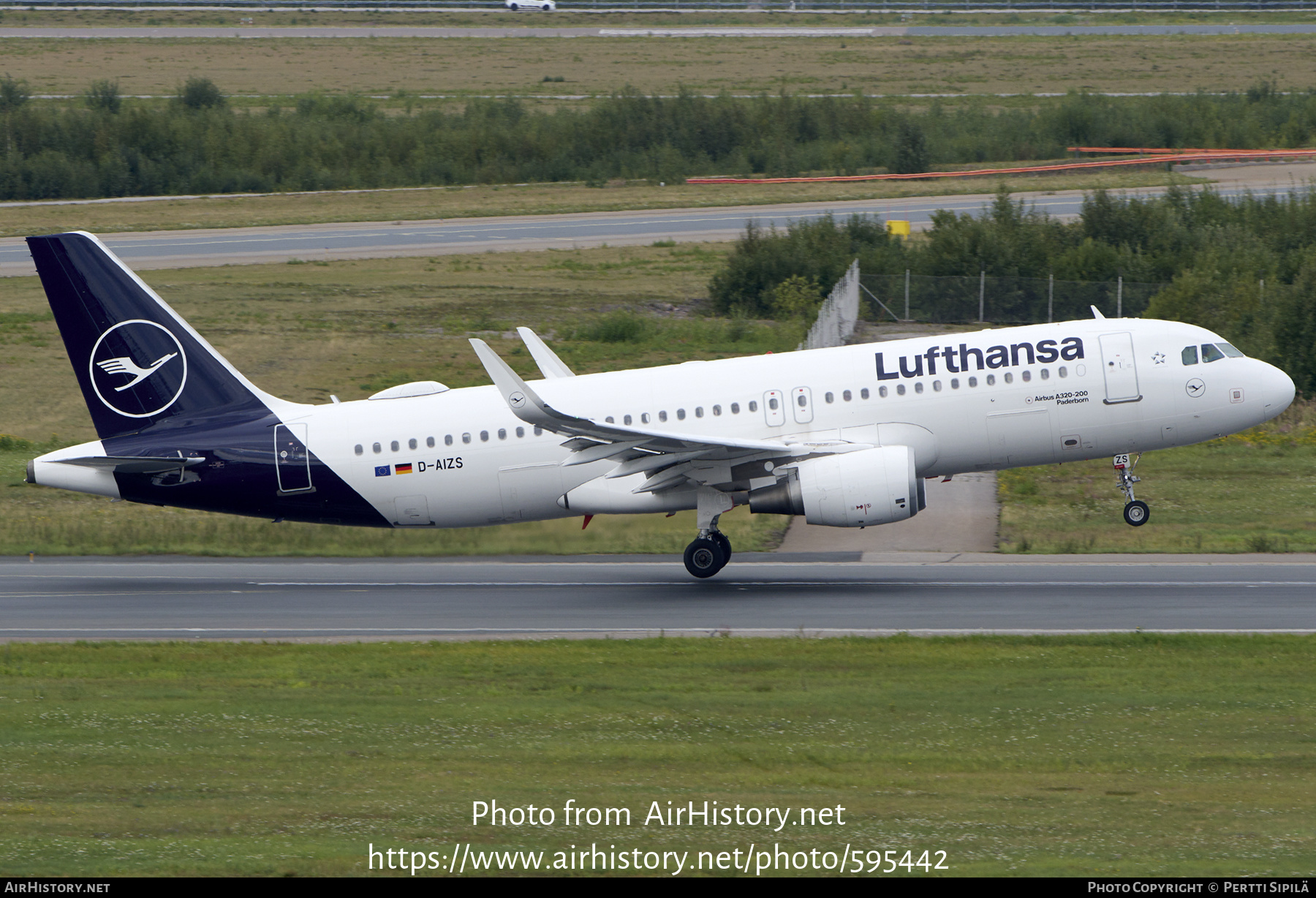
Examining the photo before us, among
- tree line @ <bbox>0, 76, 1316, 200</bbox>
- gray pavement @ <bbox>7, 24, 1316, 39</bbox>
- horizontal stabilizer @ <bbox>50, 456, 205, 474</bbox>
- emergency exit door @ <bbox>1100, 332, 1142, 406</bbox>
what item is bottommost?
horizontal stabilizer @ <bbox>50, 456, 205, 474</bbox>

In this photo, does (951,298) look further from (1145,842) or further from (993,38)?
(993,38)

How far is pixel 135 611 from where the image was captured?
2761 centimetres

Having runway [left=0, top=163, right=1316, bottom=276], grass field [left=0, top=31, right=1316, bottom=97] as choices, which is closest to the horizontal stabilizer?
runway [left=0, top=163, right=1316, bottom=276]

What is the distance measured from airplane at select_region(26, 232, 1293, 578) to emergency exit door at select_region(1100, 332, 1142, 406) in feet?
0.10

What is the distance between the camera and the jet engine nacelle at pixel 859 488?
86.2 feet

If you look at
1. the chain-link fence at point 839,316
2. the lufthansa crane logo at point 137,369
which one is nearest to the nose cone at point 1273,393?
the chain-link fence at point 839,316

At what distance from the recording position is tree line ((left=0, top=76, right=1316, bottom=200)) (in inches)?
3493

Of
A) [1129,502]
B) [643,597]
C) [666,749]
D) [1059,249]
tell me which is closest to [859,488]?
[643,597]

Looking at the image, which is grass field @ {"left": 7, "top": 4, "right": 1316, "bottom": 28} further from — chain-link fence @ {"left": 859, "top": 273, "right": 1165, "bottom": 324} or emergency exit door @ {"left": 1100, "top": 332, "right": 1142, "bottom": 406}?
emergency exit door @ {"left": 1100, "top": 332, "right": 1142, "bottom": 406}

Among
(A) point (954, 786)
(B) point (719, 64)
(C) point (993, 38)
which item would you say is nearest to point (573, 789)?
(A) point (954, 786)

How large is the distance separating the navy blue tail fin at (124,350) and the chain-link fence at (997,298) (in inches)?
1198

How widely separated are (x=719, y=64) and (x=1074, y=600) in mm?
117907

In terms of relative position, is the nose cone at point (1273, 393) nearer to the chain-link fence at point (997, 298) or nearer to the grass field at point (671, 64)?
the chain-link fence at point (997, 298)

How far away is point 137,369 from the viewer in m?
28.8
